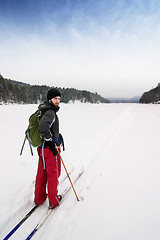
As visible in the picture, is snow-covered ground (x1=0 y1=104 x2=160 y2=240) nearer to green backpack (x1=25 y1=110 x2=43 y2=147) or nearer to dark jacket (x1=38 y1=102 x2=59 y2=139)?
green backpack (x1=25 y1=110 x2=43 y2=147)

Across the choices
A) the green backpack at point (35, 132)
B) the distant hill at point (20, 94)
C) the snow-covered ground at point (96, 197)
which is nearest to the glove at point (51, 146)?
the green backpack at point (35, 132)

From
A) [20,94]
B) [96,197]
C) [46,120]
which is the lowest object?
[96,197]

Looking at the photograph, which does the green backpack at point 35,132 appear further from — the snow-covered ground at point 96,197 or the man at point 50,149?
the snow-covered ground at point 96,197

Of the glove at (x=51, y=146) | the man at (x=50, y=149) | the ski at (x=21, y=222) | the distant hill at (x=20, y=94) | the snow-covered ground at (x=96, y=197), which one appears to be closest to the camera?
the ski at (x=21, y=222)

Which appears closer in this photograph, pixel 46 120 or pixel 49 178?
pixel 46 120

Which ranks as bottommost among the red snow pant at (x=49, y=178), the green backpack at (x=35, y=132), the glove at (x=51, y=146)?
the red snow pant at (x=49, y=178)

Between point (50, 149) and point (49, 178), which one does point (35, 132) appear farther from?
point (49, 178)

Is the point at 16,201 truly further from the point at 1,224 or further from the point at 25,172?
the point at 25,172

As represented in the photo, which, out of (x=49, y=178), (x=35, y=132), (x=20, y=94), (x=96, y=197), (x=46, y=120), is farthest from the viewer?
(x=20, y=94)

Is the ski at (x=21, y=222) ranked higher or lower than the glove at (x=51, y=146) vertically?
lower

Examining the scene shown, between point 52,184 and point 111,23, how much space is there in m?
17.4

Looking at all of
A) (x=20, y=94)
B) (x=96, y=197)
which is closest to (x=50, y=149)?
(x=96, y=197)

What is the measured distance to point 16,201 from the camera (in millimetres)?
Answer: 2480

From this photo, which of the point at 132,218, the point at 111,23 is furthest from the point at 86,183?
the point at 111,23
